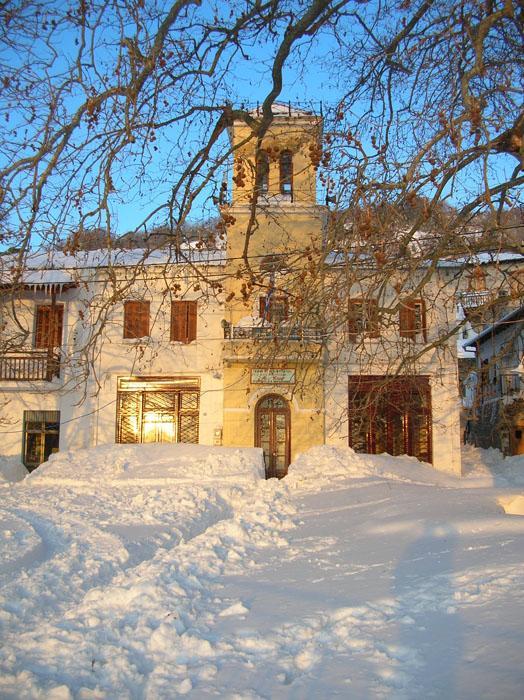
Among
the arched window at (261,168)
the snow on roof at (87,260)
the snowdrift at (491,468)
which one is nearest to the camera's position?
the snow on roof at (87,260)

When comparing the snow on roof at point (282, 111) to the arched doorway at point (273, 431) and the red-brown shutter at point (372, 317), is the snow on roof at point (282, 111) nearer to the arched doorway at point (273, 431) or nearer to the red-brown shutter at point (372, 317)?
the red-brown shutter at point (372, 317)

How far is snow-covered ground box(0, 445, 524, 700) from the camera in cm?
366

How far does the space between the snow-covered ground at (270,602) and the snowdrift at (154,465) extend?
4943mm

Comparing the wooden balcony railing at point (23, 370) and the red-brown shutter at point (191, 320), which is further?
the red-brown shutter at point (191, 320)

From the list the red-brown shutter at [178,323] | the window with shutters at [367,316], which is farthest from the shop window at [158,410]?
the window with shutters at [367,316]

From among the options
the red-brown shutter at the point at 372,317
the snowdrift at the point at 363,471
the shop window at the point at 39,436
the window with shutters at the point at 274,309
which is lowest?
the snowdrift at the point at 363,471

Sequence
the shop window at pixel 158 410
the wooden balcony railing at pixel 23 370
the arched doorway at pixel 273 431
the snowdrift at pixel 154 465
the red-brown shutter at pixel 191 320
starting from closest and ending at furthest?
the snowdrift at pixel 154 465 → the arched doorway at pixel 273 431 → the wooden balcony railing at pixel 23 370 → the shop window at pixel 158 410 → the red-brown shutter at pixel 191 320

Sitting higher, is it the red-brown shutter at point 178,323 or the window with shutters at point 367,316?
the red-brown shutter at point 178,323

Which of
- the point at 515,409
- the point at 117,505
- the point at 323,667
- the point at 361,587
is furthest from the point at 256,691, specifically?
the point at 515,409

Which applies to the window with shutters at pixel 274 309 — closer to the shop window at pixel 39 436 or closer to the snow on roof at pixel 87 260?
the snow on roof at pixel 87 260

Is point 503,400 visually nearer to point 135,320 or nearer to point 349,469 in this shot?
point 349,469

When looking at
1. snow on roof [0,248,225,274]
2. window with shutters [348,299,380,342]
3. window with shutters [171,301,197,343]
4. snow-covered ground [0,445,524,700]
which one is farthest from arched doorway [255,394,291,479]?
window with shutters [348,299,380,342]

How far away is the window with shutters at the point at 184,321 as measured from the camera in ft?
73.9

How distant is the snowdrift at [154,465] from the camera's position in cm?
1686
